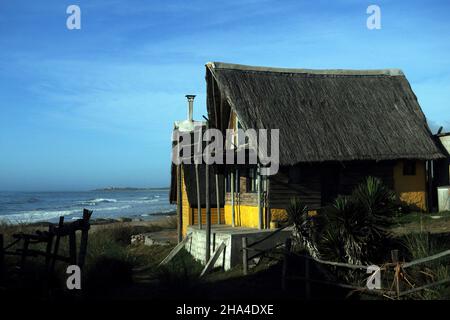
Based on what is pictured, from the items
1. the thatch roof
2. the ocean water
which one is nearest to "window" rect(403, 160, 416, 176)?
the thatch roof

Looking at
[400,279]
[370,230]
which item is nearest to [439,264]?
[400,279]

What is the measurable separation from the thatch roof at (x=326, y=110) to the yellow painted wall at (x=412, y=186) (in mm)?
799

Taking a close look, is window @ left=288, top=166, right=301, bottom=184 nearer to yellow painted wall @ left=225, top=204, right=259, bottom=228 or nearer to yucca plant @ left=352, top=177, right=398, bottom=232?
yellow painted wall @ left=225, top=204, right=259, bottom=228

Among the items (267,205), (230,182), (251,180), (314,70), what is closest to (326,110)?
(314,70)

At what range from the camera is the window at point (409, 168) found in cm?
2012

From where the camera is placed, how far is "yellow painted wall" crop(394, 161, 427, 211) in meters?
19.9

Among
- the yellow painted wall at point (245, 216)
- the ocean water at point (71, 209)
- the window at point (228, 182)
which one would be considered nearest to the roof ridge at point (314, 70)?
the window at point (228, 182)

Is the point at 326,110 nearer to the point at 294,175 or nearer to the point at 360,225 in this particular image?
the point at 294,175

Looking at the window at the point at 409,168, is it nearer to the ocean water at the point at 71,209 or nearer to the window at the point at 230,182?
the window at the point at 230,182

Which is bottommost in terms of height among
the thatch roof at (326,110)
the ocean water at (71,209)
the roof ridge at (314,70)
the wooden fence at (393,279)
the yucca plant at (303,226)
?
the ocean water at (71,209)

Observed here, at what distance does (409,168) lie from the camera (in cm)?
2023

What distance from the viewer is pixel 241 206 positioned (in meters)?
19.2

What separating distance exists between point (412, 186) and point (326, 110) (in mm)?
4200
